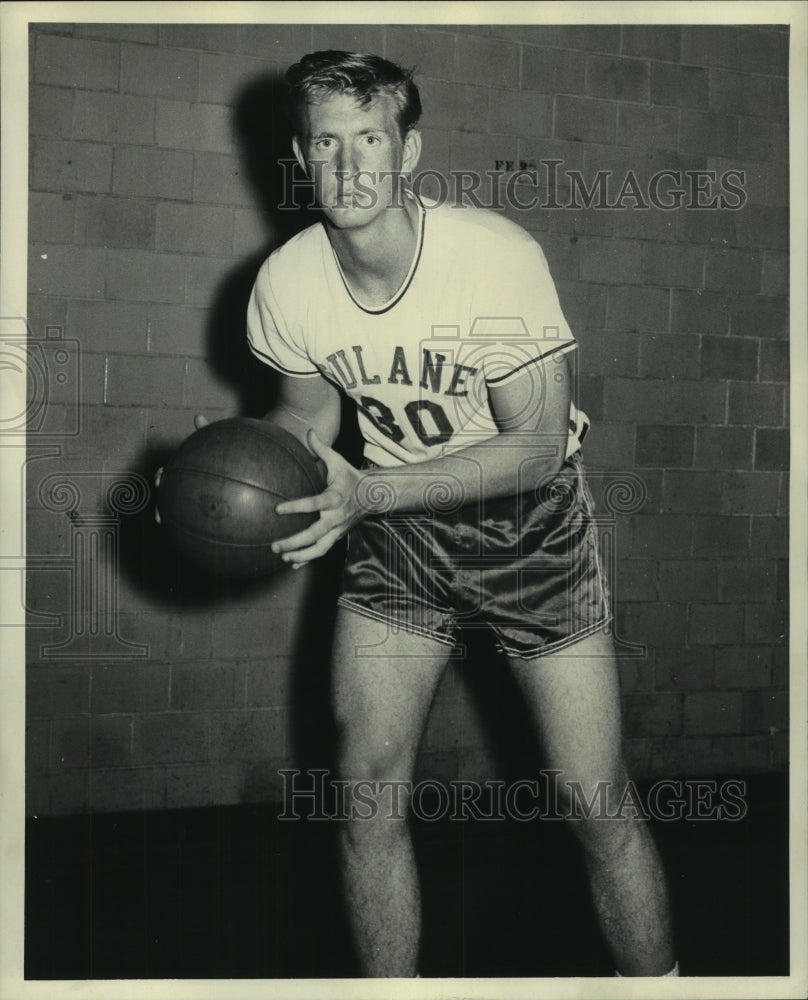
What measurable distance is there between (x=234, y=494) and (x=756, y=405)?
2199 millimetres

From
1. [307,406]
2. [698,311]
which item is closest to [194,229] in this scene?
[307,406]

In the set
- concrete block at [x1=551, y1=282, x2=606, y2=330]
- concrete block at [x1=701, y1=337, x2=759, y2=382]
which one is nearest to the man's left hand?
concrete block at [x1=551, y1=282, x2=606, y2=330]

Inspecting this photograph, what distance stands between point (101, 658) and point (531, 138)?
219cm

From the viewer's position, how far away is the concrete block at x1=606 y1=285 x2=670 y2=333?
3.43 meters

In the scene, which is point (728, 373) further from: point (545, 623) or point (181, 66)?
point (181, 66)

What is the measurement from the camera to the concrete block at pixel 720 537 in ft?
11.7

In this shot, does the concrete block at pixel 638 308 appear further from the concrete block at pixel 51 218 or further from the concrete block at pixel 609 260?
the concrete block at pixel 51 218

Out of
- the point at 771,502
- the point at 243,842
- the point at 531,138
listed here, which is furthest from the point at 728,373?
the point at 243,842

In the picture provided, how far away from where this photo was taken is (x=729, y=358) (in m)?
3.53

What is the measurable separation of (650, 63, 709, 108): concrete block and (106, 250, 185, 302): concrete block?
5.53ft

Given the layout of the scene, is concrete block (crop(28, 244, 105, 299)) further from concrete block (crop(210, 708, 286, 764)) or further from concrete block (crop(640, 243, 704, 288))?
concrete block (crop(640, 243, 704, 288))

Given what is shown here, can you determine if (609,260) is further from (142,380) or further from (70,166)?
(70,166)

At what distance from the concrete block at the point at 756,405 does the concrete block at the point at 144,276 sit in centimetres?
194

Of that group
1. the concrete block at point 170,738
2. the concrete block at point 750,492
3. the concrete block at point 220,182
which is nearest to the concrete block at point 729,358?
the concrete block at point 750,492
